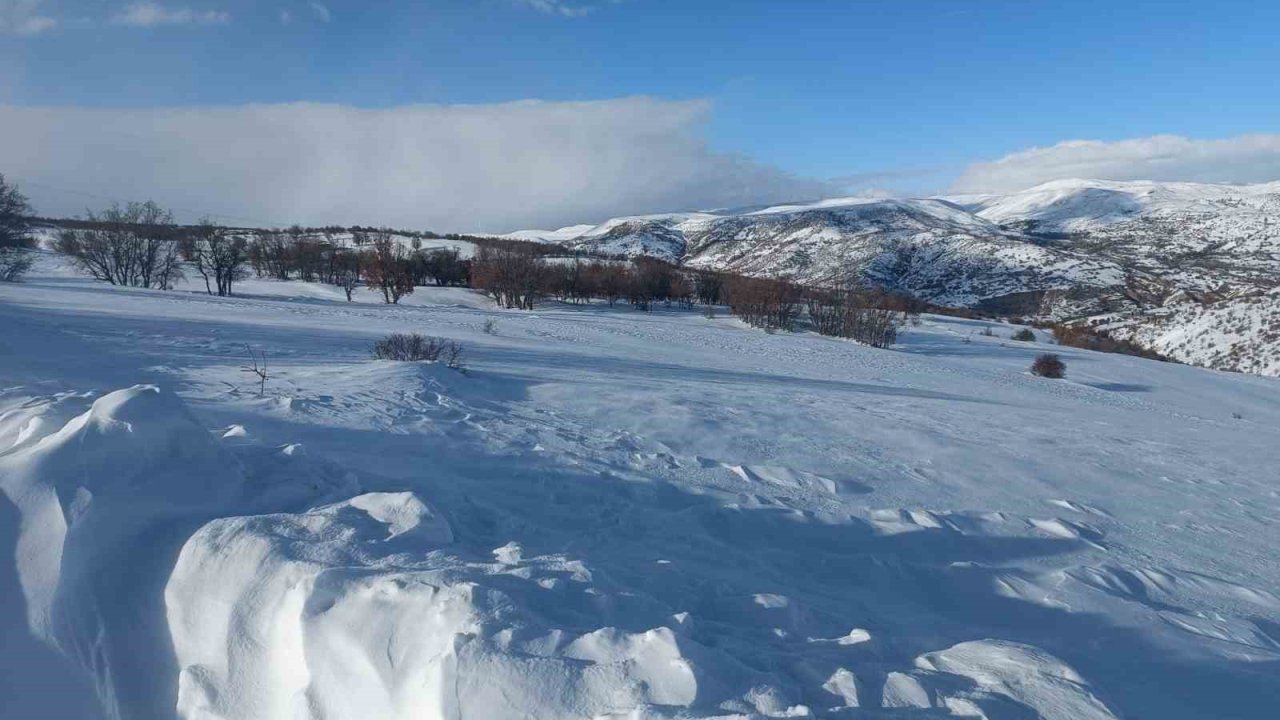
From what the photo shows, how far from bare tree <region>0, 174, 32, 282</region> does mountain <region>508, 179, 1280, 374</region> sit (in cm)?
6013

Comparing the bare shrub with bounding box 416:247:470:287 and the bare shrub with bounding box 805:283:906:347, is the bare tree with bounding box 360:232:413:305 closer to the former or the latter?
the bare shrub with bounding box 416:247:470:287

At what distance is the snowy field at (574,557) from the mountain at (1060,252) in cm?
4270

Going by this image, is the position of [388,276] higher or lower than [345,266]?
lower

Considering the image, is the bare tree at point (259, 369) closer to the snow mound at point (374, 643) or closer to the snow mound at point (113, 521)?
the snow mound at point (113, 521)

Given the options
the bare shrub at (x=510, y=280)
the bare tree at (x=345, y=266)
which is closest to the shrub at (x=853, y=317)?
the bare shrub at (x=510, y=280)

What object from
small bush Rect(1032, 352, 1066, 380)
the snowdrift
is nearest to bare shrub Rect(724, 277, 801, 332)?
small bush Rect(1032, 352, 1066, 380)

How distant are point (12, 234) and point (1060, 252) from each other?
352 feet

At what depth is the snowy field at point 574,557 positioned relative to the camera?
9.95 ft

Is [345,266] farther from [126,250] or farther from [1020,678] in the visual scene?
[1020,678]

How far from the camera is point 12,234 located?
2884 centimetres

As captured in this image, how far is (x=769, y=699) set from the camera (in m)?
2.85

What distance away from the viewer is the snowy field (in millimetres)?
3031

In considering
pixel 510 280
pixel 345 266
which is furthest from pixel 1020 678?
pixel 345 266

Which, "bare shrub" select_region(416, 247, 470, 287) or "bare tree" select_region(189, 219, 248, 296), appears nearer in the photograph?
"bare tree" select_region(189, 219, 248, 296)
